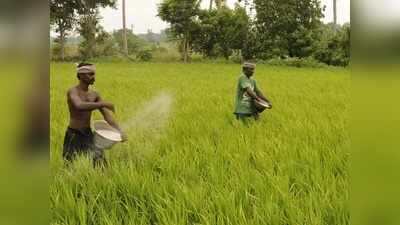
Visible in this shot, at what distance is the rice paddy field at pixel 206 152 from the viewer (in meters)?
1.53

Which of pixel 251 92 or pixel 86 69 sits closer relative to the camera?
pixel 86 69

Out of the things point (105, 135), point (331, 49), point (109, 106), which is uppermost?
point (331, 49)

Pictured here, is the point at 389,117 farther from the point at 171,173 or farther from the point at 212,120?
the point at 212,120

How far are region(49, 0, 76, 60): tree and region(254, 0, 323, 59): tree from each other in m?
0.74

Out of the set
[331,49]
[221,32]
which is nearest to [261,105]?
[331,49]

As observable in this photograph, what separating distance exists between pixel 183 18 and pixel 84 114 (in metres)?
0.56

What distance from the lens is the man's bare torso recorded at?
169 centimetres

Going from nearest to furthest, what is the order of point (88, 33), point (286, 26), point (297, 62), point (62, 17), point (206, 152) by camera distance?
1. point (62, 17)
2. point (88, 33)
3. point (286, 26)
4. point (206, 152)
5. point (297, 62)

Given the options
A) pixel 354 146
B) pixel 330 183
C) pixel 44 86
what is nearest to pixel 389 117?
pixel 354 146

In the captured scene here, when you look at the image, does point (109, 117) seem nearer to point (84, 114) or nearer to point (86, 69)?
point (84, 114)

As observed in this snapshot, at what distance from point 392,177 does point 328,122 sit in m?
1.51

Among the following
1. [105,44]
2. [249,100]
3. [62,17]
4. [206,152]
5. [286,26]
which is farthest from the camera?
[249,100]

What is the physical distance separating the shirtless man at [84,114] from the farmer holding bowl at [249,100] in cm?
72

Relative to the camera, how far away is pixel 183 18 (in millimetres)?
1782
